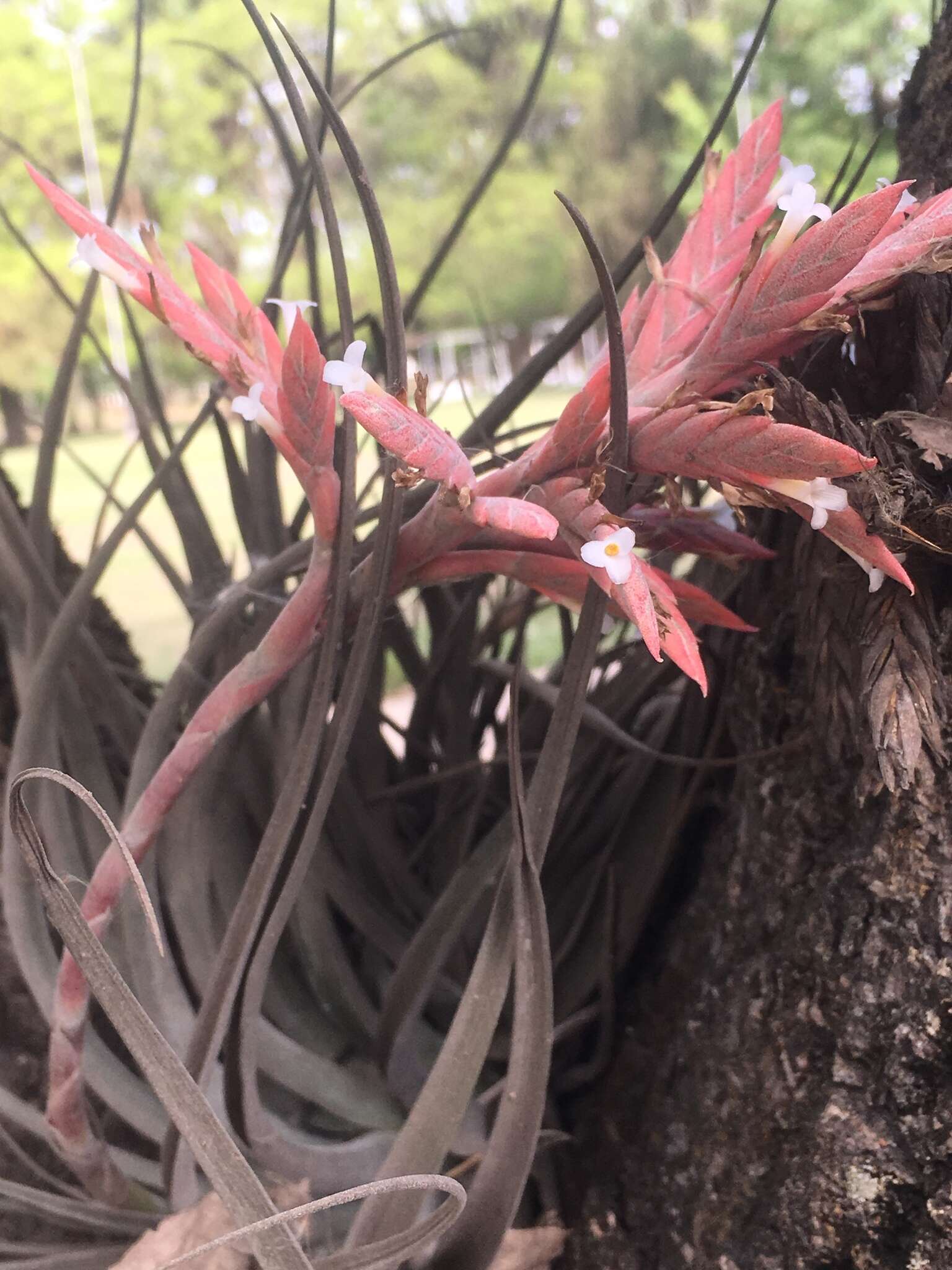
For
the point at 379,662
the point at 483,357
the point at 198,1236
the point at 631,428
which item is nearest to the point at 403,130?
the point at 483,357

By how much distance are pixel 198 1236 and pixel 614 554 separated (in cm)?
26

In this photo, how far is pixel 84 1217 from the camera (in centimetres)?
27

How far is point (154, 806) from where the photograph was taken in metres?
0.23

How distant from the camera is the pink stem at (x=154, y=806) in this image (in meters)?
0.22

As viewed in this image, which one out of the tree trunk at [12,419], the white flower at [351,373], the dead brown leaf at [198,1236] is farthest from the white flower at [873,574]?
the tree trunk at [12,419]

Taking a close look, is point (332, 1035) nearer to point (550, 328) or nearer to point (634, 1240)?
point (634, 1240)

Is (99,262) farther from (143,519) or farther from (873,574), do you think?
(143,519)

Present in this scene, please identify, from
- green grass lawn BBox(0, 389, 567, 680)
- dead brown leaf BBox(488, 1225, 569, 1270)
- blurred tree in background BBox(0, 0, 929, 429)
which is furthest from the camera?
blurred tree in background BBox(0, 0, 929, 429)

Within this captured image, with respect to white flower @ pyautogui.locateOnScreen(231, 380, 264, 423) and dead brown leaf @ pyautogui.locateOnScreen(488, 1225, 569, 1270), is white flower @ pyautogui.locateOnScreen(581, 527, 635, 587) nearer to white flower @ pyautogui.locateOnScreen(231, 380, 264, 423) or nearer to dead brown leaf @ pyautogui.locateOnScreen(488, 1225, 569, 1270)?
white flower @ pyautogui.locateOnScreen(231, 380, 264, 423)

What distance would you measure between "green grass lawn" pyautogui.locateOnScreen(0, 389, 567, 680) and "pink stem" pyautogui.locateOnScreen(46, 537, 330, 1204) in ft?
0.66

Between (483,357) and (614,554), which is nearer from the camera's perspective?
(614,554)

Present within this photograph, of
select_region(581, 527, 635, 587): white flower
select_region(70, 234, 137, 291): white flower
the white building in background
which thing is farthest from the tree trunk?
select_region(581, 527, 635, 587): white flower

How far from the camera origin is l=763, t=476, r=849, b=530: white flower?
0.17 metres

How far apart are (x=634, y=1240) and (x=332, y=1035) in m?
0.14
